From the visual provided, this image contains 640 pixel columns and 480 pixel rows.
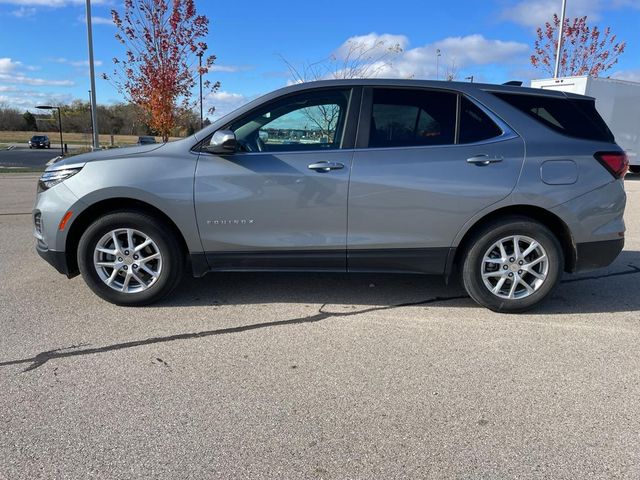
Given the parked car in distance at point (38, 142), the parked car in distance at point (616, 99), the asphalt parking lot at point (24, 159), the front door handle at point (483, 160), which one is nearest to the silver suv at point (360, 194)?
the front door handle at point (483, 160)

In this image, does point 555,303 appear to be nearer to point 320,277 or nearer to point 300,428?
point 320,277

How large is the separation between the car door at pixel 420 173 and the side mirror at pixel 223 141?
96 cm

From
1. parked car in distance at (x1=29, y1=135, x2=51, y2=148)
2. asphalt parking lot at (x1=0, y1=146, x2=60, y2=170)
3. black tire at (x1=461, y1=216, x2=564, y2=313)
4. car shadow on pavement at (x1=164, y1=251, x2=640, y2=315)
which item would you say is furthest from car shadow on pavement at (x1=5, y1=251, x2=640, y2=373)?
parked car in distance at (x1=29, y1=135, x2=51, y2=148)

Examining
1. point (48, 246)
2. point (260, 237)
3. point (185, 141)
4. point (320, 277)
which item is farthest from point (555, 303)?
point (48, 246)

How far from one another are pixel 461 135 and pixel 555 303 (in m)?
1.78

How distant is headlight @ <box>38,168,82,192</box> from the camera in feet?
13.2

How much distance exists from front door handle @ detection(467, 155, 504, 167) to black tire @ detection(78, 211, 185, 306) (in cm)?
248

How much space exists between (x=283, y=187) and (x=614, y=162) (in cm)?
270

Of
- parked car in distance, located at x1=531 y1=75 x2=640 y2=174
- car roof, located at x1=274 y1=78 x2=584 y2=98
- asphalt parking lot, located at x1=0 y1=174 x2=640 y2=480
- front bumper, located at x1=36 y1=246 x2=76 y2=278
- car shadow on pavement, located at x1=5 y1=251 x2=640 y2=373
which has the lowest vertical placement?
asphalt parking lot, located at x1=0 y1=174 x2=640 y2=480

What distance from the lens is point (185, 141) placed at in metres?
4.02

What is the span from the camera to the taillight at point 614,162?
4031 mm

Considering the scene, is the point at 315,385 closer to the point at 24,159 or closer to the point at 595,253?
the point at 595,253

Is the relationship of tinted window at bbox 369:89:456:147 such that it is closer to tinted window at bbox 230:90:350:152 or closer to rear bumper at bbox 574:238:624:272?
tinted window at bbox 230:90:350:152

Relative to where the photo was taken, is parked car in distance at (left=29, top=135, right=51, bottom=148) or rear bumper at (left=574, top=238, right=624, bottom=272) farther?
parked car in distance at (left=29, top=135, right=51, bottom=148)
